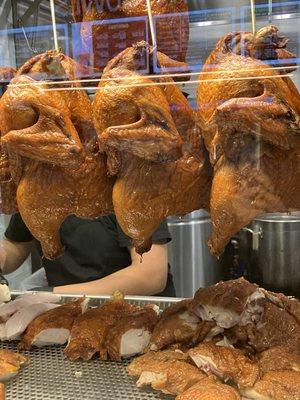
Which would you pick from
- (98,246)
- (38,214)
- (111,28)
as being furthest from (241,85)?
(98,246)

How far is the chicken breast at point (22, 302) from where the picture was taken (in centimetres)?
246

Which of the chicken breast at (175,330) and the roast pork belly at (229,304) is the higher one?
the roast pork belly at (229,304)

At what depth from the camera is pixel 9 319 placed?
2400mm

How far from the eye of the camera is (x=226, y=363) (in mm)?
1946

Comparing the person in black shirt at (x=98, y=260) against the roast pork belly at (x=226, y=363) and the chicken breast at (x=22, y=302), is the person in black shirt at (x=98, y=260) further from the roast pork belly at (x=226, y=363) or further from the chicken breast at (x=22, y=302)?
the roast pork belly at (x=226, y=363)

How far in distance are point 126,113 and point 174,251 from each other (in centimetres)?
261

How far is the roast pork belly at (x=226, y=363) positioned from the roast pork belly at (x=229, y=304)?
131mm

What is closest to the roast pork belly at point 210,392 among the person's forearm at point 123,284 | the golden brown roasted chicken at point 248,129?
the golden brown roasted chicken at point 248,129

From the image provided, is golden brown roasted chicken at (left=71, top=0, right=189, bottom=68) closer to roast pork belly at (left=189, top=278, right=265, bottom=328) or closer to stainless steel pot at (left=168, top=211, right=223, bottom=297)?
roast pork belly at (left=189, top=278, right=265, bottom=328)

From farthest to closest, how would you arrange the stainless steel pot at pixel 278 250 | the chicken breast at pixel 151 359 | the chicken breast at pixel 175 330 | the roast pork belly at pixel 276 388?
the stainless steel pot at pixel 278 250 < the chicken breast at pixel 175 330 < the chicken breast at pixel 151 359 < the roast pork belly at pixel 276 388

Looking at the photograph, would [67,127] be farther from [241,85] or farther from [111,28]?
[241,85]

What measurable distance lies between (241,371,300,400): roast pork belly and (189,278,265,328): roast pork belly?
0.28 m

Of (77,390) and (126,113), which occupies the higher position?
(126,113)

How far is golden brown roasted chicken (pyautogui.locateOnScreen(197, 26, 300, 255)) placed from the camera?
1658 mm
